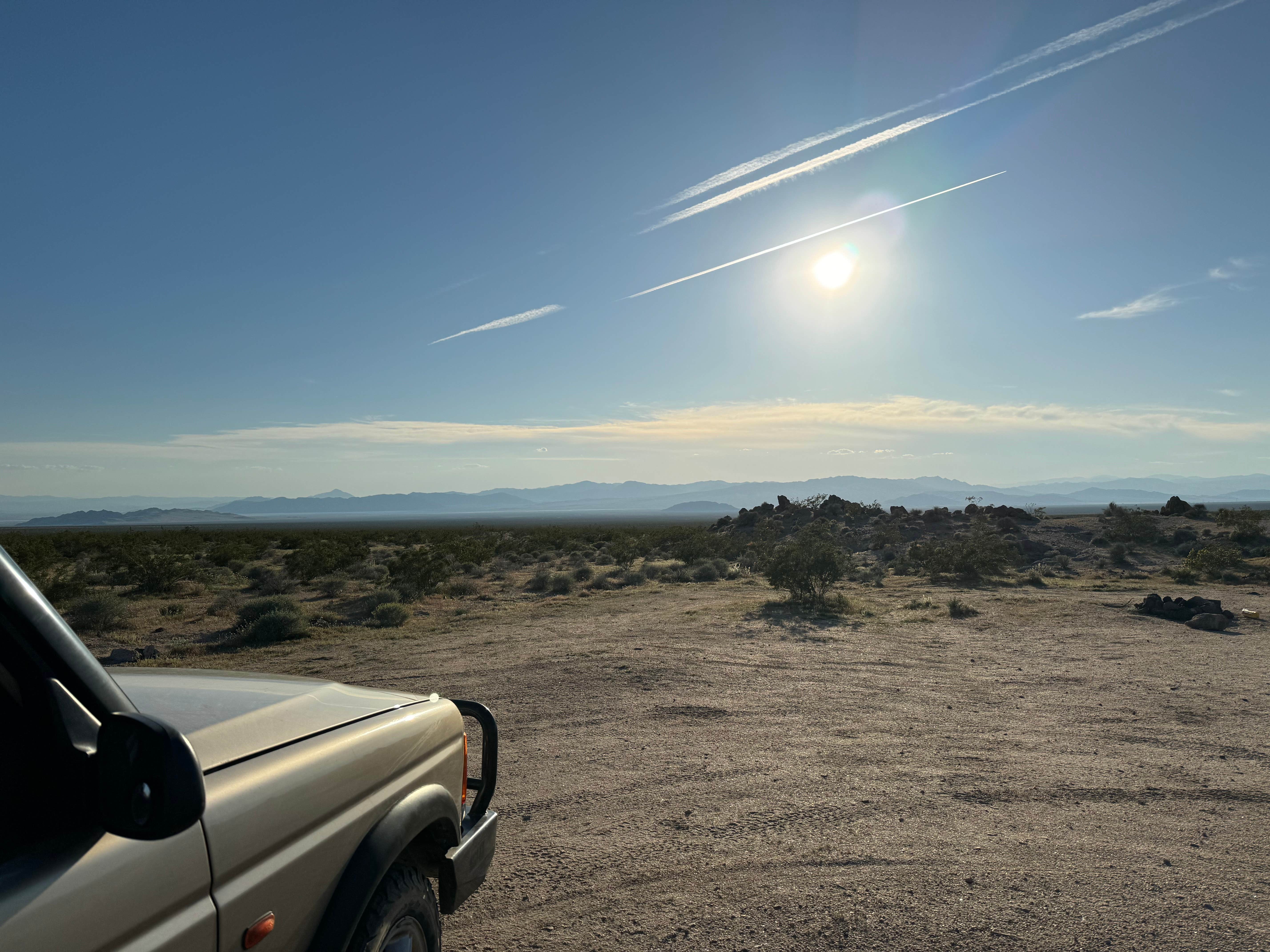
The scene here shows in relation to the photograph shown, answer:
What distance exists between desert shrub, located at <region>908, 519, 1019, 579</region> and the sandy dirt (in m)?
11.4

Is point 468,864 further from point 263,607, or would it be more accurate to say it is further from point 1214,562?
Result: point 1214,562

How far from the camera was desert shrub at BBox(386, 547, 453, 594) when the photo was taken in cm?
2156

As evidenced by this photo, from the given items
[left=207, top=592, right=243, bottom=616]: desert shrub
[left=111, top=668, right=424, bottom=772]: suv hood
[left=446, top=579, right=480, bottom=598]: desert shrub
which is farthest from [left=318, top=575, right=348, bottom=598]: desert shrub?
[left=111, top=668, right=424, bottom=772]: suv hood

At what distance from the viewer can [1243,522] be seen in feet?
109

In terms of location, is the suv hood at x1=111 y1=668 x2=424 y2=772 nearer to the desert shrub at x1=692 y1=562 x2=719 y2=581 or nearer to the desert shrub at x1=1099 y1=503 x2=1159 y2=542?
the desert shrub at x1=692 y1=562 x2=719 y2=581

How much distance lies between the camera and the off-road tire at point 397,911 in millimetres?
2305

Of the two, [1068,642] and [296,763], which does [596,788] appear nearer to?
[296,763]

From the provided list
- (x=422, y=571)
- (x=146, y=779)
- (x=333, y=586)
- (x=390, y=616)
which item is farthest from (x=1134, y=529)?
(x=146, y=779)

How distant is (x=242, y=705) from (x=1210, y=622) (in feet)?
55.7

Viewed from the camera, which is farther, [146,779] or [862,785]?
[862,785]

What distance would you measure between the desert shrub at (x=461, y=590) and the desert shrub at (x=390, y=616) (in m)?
4.99

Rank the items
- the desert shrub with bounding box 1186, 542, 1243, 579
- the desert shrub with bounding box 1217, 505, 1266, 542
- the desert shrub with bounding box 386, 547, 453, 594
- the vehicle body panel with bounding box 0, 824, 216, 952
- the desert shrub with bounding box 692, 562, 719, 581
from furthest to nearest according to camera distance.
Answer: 1. the desert shrub with bounding box 1217, 505, 1266, 542
2. the desert shrub with bounding box 692, 562, 719, 581
3. the desert shrub with bounding box 1186, 542, 1243, 579
4. the desert shrub with bounding box 386, 547, 453, 594
5. the vehicle body panel with bounding box 0, 824, 216, 952

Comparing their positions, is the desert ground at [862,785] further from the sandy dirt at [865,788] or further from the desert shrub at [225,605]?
the desert shrub at [225,605]

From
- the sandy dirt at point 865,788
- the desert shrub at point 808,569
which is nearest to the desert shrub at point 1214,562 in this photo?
the sandy dirt at point 865,788
